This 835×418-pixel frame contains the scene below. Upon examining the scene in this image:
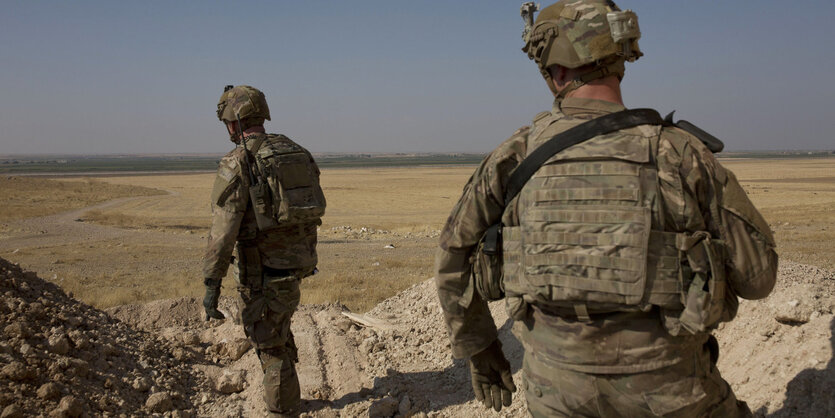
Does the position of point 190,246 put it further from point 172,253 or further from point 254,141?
point 254,141

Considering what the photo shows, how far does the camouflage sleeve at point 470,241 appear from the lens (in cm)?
240

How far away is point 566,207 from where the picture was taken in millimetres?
2193

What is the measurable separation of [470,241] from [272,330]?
8.20 ft

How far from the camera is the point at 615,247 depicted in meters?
2.10

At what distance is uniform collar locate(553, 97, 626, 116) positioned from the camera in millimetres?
2297

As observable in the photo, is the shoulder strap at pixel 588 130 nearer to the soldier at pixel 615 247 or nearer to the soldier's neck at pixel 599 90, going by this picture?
the soldier at pixel 615 247

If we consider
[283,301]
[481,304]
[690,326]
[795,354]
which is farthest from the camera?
[283,301]

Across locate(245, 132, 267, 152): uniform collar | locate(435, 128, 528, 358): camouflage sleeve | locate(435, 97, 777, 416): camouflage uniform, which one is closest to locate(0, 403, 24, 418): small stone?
locate(245, 132, 267, 152): uniform collar

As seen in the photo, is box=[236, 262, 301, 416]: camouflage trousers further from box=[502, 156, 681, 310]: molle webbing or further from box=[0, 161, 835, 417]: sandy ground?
box=[502, 156, 681, 310]: molle webbing

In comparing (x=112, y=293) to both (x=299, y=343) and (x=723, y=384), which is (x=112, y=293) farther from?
(x=723, y=384)

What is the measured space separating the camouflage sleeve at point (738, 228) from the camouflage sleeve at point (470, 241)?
2.25 ft

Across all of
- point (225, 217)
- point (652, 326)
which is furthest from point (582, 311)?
point (225, 217)

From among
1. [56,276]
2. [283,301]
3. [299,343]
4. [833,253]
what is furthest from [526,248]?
[833,253]

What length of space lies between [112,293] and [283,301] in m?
7.19
